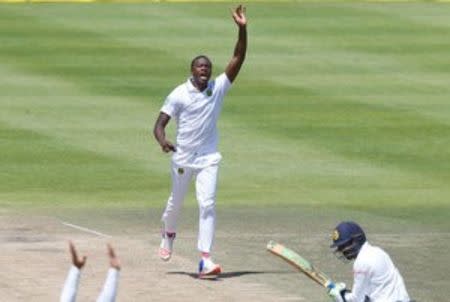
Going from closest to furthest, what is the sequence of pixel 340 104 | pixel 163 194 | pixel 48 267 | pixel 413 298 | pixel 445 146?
pixel 413 298 → pixel 48 267 → pixel 163 194 → pixel 445 146 → pixel 340 104

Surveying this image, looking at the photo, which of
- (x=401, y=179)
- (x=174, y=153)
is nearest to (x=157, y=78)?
(x=401, y=179)

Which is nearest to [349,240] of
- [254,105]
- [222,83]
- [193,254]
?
[222,83]

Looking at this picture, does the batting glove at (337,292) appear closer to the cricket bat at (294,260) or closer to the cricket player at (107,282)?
the cricket bat at (294,260)

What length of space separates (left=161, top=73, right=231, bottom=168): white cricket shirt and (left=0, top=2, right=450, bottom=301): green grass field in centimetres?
256

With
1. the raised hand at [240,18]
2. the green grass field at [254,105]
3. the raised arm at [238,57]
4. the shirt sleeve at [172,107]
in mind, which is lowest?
the green grass field at [254,105]

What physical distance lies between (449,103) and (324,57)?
4.07m

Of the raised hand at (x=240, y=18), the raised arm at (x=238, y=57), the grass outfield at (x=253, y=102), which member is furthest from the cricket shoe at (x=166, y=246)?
the grass outfield at (x=253, y=102)

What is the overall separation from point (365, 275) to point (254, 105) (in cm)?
1477

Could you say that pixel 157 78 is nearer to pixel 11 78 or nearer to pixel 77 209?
pixel 11 78

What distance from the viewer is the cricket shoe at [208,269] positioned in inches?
684

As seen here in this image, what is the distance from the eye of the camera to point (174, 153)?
58.2 feet

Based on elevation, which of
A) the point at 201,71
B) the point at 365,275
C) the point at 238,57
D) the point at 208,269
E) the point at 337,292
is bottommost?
the point at 208,269

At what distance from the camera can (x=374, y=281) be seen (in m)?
13.6

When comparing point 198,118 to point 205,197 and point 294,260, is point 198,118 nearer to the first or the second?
point 205,197
